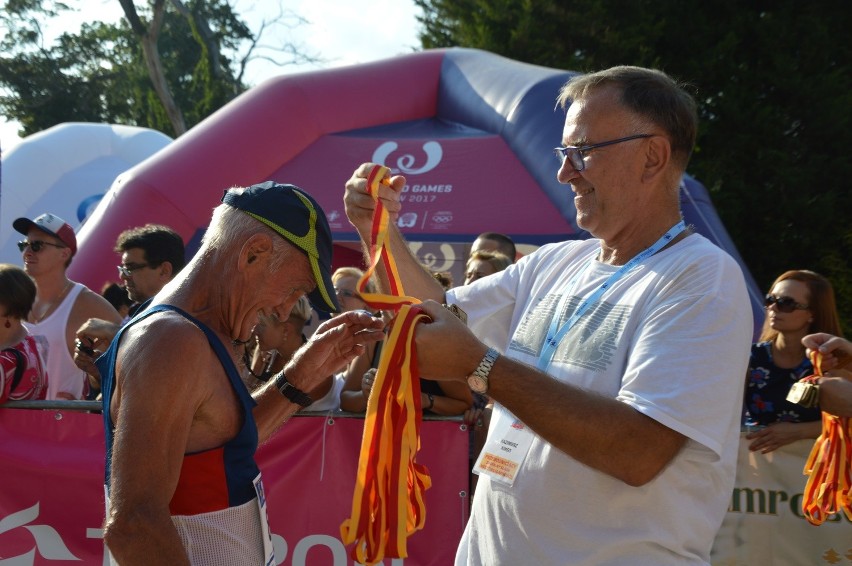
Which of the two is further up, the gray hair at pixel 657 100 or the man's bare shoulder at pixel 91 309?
the gray hair at pixel 657 100

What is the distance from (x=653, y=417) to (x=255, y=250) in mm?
1037

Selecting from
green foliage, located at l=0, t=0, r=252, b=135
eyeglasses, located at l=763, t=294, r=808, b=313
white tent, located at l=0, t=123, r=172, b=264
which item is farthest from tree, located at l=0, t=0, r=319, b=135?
eyeglasses, located at l=763, t=294, r=808, b=313

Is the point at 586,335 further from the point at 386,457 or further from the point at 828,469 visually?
the point at 828,469

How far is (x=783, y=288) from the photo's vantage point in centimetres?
511

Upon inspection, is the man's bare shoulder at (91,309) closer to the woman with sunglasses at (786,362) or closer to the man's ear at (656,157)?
the woman with sunglasses at (786,362)

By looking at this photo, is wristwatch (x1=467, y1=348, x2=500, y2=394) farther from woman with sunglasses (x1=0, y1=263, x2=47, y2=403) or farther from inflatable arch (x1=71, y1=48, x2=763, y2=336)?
inflatable arch (x1=71, y1=48, x2=763, y2=336)

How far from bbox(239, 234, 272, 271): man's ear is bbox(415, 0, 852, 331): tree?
13.7 m

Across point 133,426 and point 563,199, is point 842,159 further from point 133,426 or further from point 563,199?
point 133,426

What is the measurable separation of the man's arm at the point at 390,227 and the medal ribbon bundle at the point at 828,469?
91.7 inches

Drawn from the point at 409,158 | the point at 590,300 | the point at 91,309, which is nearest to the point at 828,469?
the point at 590,300

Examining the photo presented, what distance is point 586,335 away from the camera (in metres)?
2.38

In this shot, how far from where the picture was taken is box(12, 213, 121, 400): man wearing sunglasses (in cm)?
580

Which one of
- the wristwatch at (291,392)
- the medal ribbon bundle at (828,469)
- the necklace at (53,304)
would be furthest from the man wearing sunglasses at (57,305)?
the medal ribbon bundle at (828,469)

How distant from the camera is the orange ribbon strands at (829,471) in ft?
14.2
